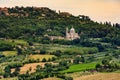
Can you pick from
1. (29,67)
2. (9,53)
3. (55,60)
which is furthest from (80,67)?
(9,53)

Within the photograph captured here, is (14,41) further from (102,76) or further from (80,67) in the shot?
(102,76)

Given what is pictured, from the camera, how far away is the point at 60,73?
452 feet

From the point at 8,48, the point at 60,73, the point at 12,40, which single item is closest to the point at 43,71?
the point at 60,73

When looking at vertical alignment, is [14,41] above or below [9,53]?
above

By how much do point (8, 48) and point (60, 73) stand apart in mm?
44858

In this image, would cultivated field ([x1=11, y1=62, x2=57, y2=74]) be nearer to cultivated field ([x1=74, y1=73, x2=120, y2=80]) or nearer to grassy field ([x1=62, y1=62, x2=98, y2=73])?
grassy field ([x1=62, y1=62, x2=98, y2=73])

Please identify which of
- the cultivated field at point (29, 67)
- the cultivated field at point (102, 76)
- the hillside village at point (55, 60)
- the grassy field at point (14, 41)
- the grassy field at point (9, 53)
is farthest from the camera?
the grassy field at point (14, 41)

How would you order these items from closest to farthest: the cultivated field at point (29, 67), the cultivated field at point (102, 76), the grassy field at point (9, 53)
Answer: the cultivated field at point (102, 76) → the cultivated field at point (29, 67) → the grassy field at point (9, 53)

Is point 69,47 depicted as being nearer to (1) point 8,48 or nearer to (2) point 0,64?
(1) point 8,48

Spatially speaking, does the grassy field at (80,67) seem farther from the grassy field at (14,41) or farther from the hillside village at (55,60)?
the grassy field at (14,41)

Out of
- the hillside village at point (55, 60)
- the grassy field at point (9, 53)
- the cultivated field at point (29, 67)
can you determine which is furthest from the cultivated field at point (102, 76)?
the grassy field at point (9, 53)

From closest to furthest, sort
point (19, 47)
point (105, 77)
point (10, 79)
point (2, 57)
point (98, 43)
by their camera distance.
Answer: point (105, 77) → point (10, 79) → point (2, 57) → point (19, 47) → point (98, 43)

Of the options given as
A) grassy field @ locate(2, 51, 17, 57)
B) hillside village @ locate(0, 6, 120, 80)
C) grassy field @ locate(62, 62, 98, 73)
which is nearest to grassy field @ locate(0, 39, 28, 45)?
hillside village @ locate(0, 6, 120, 80)

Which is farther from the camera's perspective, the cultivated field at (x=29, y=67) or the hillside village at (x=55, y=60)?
the cultivated field at (x=29, y=67)
